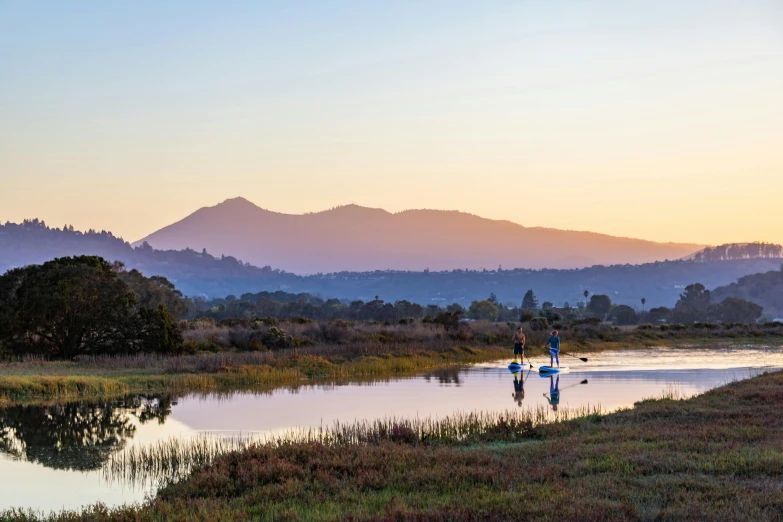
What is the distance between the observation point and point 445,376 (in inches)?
1550

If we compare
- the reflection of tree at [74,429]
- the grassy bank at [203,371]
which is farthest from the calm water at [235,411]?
the grassy bank at [203,371]

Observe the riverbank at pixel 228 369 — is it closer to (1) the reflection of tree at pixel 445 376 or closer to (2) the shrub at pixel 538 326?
(1) the reflection of tree at pixel 445 376

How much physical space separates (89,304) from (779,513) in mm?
35949

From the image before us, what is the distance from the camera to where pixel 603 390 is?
32031 millimetres

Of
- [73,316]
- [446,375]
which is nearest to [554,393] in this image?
[446,375]

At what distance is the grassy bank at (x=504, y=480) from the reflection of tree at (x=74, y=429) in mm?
6245

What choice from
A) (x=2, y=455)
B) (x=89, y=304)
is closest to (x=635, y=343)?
(x=89, y=304)

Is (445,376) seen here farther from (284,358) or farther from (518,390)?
(284,358)

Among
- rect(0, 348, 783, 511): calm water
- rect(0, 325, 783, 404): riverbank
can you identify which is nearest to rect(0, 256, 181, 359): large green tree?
rect(0, 325, 783, 404): riverbank

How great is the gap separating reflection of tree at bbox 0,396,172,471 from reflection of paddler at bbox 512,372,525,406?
38.3 feet

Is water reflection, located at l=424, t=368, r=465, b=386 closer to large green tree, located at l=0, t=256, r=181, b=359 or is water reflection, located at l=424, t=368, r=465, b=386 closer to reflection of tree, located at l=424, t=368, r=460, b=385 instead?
reflection of tree, located at l=424, t=368, r=460, b=385

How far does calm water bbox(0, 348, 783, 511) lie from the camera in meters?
16.6

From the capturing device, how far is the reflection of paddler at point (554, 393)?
27.5 metres

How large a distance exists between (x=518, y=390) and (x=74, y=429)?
54.2 ft
